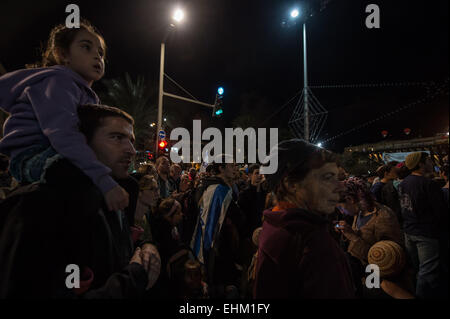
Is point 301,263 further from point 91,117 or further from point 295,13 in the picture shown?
point 295,13

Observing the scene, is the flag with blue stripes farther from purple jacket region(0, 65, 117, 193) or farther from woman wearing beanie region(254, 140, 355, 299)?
purple jacket region(0, 65, 117, 193)

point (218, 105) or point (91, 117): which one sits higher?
point (218, 105)

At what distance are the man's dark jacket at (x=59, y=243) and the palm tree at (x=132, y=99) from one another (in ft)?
65.9

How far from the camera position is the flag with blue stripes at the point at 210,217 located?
12.1ft

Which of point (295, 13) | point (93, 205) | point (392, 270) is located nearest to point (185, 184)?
point (392, 270)

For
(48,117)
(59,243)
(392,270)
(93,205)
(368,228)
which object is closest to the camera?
(59,243)

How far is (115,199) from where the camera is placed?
47.8 inches

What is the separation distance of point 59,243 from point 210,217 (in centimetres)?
289

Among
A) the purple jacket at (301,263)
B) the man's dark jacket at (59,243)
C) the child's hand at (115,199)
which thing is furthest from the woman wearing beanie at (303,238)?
the child's hand at (115,199)

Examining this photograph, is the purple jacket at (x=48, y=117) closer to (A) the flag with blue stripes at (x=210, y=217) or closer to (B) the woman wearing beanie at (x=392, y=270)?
(A) the flag with blue stripes at (x=210, y=217)

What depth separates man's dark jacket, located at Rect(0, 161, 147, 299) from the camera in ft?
2.91

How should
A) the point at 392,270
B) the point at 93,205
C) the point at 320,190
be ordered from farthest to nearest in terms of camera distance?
the point at 392,270 → the point at 320,190 → the point at 93,205
